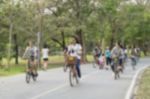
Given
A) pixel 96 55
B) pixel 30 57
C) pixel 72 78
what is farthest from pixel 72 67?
pixel 96 55

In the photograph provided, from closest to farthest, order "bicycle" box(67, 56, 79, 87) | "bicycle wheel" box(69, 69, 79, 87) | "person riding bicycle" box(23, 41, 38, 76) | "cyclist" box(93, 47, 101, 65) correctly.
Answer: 1. "bicycle wheel" box(69, 69, 79, 87)
2. "bicycle" box(67, 56, 79, 87)
3. "person riding bicycle" box(23, 41, 38, 76)
4. "cyclist" box(93, 47, 101, 65)

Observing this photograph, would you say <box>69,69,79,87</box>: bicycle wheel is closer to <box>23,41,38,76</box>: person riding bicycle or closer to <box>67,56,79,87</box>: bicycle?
<box>67,56,79,87</box>: bicycle

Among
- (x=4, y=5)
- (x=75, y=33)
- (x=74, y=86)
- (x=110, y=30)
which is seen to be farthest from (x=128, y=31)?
(x=74, y=86)

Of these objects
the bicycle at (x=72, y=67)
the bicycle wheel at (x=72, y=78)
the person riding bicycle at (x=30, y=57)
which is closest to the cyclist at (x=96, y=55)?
the person riding bicycle at (x=30, y=57)

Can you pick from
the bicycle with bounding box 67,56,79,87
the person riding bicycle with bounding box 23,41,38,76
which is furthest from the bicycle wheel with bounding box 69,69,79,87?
the person riding bicycle with bounding box 23,41,38,76

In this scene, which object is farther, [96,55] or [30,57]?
[96,55]

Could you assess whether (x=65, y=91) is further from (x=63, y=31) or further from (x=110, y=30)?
(x=110, y=30)

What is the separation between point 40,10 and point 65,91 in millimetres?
29843

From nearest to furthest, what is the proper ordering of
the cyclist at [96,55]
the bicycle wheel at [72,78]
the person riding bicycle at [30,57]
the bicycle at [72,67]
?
the bicycle wheel at [72,78]
the bicycle at [72,67]
the person riding bicycle at [30,57]
the cyclist at [96,55]

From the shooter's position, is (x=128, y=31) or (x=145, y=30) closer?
(x=128, y=31)

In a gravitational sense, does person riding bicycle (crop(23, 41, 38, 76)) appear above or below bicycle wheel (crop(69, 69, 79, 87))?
above

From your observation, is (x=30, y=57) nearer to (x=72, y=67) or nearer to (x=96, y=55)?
(x=72, y=67)

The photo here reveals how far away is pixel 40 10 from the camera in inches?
1828

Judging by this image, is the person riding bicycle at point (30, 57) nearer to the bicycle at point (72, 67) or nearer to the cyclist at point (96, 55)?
the bicycle at point (72, 67)
